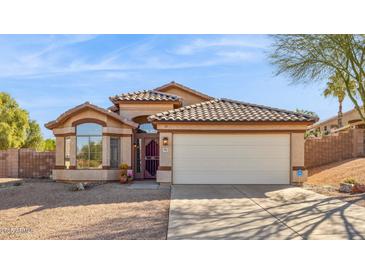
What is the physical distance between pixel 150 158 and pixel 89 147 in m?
3.15

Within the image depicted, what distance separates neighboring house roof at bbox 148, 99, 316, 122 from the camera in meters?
15.0

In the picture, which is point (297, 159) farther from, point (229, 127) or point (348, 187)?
point (229, 127)

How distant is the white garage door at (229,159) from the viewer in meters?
15.2

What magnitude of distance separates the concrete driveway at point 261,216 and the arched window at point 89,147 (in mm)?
4954

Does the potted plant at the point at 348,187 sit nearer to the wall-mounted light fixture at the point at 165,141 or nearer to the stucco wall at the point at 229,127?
the stucco wall at the point at 229,127

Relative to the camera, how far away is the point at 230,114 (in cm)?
1584

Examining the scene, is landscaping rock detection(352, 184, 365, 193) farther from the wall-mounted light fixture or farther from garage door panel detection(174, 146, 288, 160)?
the wall-mounted light fixture

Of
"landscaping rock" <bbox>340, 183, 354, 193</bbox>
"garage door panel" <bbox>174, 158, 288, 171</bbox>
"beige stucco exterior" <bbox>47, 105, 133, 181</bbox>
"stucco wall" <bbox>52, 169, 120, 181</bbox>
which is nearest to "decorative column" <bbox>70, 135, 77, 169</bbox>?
"beige stucco exterior" <bbox>47, 105, 133, 181</bbox>

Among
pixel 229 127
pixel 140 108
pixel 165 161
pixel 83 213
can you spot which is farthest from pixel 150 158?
pixel 83 213
